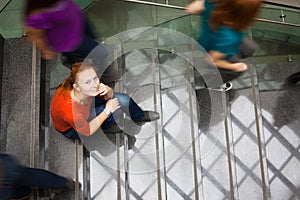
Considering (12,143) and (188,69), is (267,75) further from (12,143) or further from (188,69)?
(12,143)

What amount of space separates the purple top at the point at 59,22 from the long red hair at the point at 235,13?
1.33 ft

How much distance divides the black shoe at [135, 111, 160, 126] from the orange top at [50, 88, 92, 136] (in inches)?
9.0

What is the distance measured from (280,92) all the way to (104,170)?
0.87m

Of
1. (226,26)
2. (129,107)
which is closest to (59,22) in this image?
(226,26)

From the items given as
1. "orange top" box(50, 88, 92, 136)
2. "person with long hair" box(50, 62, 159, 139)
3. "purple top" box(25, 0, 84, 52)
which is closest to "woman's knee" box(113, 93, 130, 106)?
"person with long hair" box(50, 62, 159, 139)

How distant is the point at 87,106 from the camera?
2.21 m

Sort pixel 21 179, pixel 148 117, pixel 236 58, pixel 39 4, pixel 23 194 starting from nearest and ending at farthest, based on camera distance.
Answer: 1. pixel 39 4
2. pixel 236 58
3. pixel 21 179
4. pixel 23 194
5. pixel 148 117

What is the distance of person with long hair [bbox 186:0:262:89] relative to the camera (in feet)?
5.11

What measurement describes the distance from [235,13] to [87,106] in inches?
33.6

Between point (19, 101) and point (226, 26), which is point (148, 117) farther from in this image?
point (226, 26)

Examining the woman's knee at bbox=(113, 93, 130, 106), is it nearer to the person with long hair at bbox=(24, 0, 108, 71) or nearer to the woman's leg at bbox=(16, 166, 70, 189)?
the woman's leg at bbox=(16, 166, 70, 189)

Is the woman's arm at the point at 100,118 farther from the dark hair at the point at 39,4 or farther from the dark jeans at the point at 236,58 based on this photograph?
the dark hair at the point at 39,4

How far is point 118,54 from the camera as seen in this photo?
2.37 m

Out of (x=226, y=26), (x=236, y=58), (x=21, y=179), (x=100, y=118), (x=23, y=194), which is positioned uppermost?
(x=226, y=26)
